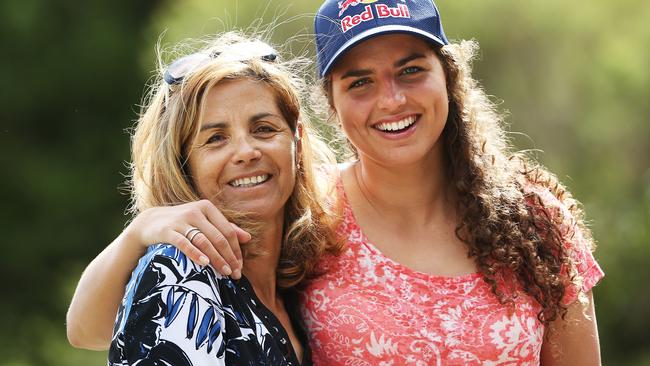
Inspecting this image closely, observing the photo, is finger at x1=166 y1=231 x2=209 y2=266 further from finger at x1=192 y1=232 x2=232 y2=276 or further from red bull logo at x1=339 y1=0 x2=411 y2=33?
red bull logo at x1=339 y1=0 x2=411 y2=33

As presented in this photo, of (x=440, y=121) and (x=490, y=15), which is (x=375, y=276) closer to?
(x=440, y=121)

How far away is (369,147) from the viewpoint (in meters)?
2.78

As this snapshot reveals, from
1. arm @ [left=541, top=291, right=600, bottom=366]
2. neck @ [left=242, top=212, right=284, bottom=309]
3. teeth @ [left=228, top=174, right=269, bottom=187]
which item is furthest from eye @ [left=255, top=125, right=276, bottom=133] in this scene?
arm @ [left=541, top=291, right=600, bottom=366]

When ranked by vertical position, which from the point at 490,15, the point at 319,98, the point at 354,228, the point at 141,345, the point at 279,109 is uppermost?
the point at 490,15

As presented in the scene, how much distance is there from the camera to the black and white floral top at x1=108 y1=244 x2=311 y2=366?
79.9 inches

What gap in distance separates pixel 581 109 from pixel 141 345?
19.8 feet

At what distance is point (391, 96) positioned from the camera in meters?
2.68

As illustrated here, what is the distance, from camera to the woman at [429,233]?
104 inches

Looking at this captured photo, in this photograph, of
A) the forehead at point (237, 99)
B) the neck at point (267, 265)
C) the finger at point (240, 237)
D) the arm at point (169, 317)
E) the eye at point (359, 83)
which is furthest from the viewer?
the eye at point (359, 83)

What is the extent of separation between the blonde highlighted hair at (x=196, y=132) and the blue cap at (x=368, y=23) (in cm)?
10

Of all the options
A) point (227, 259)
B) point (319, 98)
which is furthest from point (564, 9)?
point (227, 259)

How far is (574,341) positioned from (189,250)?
4.09 feet

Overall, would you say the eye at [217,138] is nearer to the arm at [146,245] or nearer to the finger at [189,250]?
the arm at [146,245]

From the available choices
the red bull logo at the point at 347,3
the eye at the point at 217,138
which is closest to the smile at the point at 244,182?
the eye at the point at 217,138
